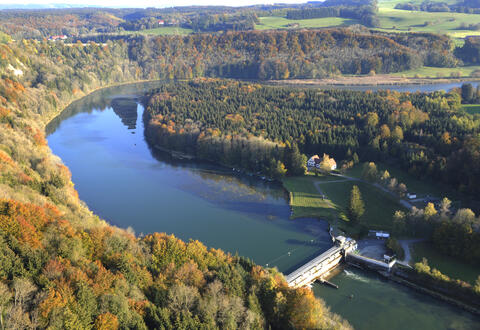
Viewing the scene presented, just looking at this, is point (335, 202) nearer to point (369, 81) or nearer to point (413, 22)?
point (369, 81)

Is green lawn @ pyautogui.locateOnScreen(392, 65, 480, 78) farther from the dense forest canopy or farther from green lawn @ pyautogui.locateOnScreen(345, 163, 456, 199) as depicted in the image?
green lawn @ pyautogui.locateOnScreen(345, 163, 456, 199)

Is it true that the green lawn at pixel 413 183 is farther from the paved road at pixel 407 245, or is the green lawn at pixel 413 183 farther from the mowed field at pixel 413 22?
the mowed field at pixel 413 22

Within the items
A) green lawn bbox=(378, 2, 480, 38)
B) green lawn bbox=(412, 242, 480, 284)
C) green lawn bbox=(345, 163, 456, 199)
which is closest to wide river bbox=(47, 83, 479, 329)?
green lawn bbox=(412, 242, 480, 284)

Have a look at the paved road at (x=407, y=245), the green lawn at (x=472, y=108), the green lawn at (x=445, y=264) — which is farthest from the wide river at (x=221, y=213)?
the green lawn at (x=472, y=108)

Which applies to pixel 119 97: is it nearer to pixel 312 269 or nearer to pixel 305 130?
pixel 305 130

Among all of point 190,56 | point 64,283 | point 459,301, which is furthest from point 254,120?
point 190,56

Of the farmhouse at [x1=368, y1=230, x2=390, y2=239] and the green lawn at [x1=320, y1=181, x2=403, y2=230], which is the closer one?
the farmhouse at [x1=368, y1=230, x2=390, y2=239]
